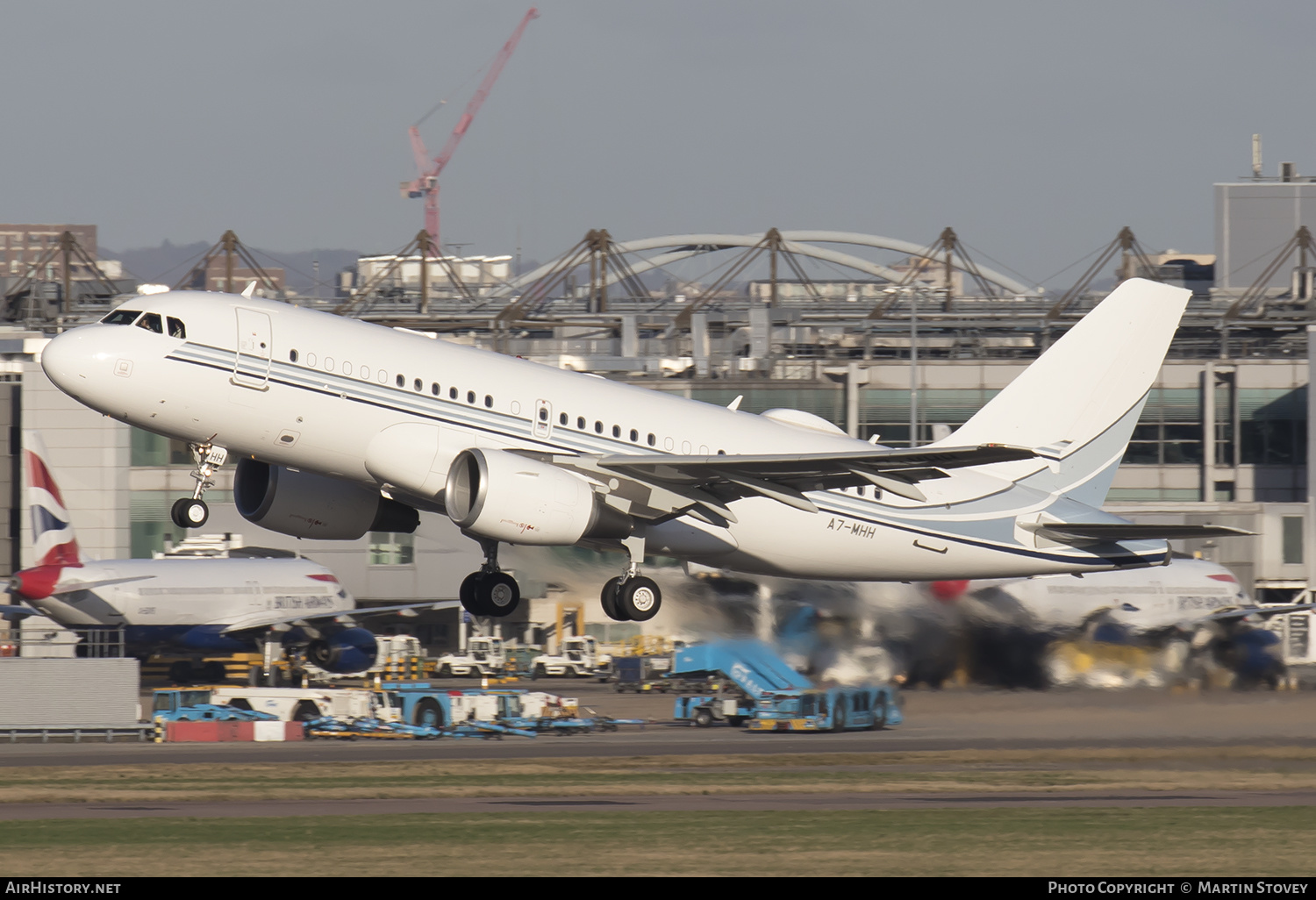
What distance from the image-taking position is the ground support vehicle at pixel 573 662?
Result: 6544 cm

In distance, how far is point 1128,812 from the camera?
2717 centimetres

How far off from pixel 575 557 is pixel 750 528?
7301 millimetres

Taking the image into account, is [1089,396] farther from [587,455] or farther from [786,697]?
[587,455]

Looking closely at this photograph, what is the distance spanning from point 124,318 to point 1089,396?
21887mm

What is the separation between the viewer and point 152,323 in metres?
29.5

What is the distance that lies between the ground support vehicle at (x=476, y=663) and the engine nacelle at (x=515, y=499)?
33.2 meters

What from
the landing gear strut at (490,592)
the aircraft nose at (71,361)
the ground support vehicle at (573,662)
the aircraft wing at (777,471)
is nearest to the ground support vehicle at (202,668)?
the ground support vehicle at (573,662)

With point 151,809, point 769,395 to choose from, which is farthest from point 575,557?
point 769,395

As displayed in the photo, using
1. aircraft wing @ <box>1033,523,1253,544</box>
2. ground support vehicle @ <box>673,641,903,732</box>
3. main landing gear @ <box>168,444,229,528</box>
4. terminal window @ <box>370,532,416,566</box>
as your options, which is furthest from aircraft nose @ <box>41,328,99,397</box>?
terminal window @ <box>370,532,416,566</box>

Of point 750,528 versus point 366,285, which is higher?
point 366,285

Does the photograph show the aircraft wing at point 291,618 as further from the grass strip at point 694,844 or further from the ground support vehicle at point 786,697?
the grass strip at point 694,844

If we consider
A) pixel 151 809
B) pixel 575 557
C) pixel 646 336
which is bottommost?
pixel 151 809

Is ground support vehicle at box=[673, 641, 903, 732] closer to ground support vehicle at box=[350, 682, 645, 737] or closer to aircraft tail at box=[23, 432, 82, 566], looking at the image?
ground support vehicle at box=[350, 682, 645, 737]
